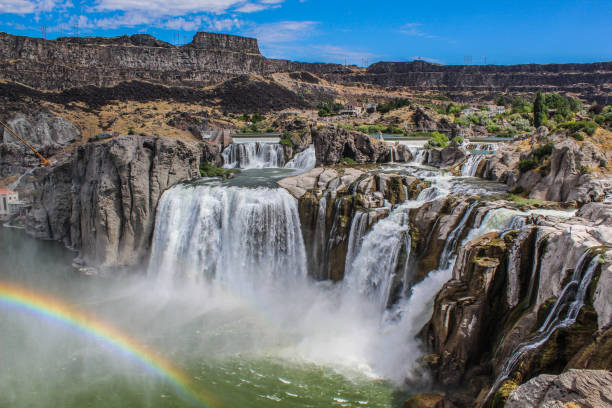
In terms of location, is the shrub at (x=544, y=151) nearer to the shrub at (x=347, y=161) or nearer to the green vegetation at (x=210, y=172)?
the shrub at (x=347, y=161)

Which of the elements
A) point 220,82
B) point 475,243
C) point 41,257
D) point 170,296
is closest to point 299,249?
point 170,296

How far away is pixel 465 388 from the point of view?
523 inches

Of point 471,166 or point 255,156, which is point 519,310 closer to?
point 471,166

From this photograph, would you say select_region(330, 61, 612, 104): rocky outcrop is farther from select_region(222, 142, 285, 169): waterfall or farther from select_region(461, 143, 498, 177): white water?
select_region(461, 143, 498, 177): white water

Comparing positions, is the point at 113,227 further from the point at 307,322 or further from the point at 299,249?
the point at 307,322

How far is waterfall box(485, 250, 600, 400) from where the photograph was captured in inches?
386

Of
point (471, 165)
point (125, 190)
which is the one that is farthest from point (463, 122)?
point (125, 190)

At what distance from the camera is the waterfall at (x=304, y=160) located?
39594 millimetres

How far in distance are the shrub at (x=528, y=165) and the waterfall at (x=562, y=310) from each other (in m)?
13.8

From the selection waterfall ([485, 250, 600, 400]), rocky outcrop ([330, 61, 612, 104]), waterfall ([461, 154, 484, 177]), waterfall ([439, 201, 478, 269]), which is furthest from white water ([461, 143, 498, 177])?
rocky outcrop ([330, 61, 612, 104])

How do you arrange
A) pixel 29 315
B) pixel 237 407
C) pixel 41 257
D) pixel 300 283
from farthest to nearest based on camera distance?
pixel 41 257 < pixel 300 283 < pixel 29 315 < pixel 237 407

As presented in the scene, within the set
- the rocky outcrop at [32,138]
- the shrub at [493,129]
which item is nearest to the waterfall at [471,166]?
the shrub at [493,129]

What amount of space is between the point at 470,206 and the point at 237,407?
508 inches

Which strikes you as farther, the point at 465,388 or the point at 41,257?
the point at 41,257
